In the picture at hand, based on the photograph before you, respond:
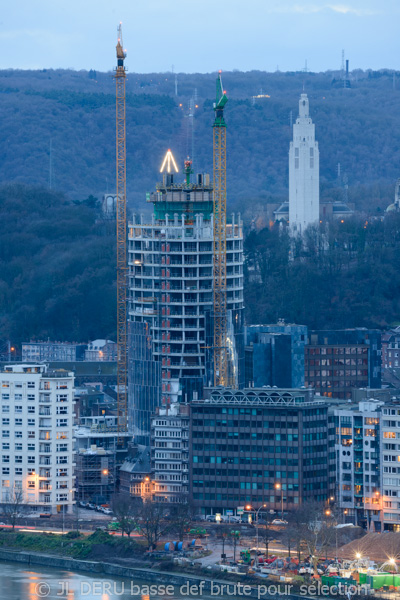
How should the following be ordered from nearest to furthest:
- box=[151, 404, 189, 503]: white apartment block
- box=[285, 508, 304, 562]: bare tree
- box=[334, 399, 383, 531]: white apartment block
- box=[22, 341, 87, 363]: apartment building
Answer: box=[285, 508, 304, 562]: bare tree
box=[334, 399, 383, 531]: white apartment block
box=[151, 404, 189, 503]: white apartment block
box=[22, 341, 87, 363]: apartment building

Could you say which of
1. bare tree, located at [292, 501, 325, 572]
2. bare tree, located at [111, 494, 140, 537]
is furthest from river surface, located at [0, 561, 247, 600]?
bare tree, located at [292, 501, 325, 572]

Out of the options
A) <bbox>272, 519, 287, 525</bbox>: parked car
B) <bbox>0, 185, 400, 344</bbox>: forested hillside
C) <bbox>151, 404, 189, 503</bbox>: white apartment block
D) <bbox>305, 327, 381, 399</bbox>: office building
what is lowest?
<bbox>272, 519, 287, 525</bbox>: parked car

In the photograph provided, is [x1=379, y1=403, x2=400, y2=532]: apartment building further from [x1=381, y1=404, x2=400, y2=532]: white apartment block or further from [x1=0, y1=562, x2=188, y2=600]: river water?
[x1=0, y1=562, x2=188, y2=600]: river water

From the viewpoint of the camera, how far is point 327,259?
156875mm

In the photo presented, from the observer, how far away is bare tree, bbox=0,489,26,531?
94375mm

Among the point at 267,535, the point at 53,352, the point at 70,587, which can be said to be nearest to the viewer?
the point at 70,587

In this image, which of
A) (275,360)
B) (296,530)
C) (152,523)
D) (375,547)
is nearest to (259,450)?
(152,523)

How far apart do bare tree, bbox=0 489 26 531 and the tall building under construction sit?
1144 centimetres

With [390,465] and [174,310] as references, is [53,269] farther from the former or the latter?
[390,465]

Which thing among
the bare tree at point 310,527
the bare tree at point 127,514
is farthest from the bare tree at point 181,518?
the bare tree at point 310,527

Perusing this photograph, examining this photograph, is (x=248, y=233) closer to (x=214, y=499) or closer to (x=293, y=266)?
(x=293, y=266)

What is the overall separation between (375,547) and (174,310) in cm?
2744

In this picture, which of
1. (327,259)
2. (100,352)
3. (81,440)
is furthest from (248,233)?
(81,440)

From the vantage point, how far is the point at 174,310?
355ft
